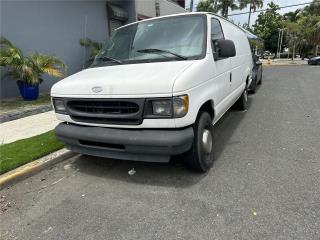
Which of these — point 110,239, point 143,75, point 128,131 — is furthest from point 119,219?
point 143,75

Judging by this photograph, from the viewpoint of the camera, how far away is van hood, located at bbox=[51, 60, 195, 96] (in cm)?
330

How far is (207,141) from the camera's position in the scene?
13.1ft

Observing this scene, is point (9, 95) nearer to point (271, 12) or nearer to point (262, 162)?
point (262, 162)

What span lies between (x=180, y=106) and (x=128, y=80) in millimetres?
692

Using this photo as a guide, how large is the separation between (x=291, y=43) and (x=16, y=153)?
1621 inches

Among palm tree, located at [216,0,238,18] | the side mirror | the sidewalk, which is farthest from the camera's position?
palm tree, located at [216,0,238,18]

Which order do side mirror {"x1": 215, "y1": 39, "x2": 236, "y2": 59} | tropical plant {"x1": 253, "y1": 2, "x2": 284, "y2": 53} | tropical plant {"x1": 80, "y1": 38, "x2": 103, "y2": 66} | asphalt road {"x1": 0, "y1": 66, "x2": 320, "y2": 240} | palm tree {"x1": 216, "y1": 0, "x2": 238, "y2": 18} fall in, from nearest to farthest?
1. asphalt road {"x1": 0, "y1": 66, "x2": 320, "y2": 240}
2. side mirror {"x1": 215, "y1": 39, "x2": 236, "y2": 59}
3. tropical plant {"x1": 80, "y1": 38, "x2": 103, "y2": 66}
4. palm tree {"x1": 216, "y1": 0, "x2": 238, "y2": 18}
5. tropical plant {"x1": 253, "y1": 2, "x2": 284, "y2": 53}

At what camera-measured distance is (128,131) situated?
354 centimetres

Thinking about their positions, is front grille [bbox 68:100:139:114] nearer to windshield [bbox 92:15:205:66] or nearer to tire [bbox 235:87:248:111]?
windshield [bbox 92:15:205:66]

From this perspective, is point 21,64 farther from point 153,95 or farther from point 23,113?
point 153,95

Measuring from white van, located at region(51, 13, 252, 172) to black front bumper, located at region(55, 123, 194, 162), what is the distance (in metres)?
0.01

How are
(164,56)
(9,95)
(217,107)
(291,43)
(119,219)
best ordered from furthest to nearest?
(291,43), (9,95), (217,107), (164,56), (119,219)

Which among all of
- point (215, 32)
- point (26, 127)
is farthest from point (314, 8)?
point (26, 127)

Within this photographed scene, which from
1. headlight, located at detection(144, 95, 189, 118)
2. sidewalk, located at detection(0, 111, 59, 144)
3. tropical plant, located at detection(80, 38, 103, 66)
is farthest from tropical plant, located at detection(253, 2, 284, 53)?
headlight, located at detection(144, 95, 189, 118)
